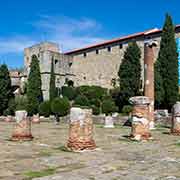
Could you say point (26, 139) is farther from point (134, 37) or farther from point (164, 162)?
point (134, 37)

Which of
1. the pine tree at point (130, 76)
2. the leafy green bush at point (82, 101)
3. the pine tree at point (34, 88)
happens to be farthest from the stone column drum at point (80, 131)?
the pine tree at point (34, 88)

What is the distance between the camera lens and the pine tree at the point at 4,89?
43688 millimetres

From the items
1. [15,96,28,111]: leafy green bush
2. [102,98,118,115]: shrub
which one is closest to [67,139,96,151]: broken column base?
[102,98,118,115]: shrub

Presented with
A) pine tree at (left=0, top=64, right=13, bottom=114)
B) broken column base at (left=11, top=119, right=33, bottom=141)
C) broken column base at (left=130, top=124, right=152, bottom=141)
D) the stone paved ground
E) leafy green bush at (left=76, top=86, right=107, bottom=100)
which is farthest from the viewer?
pine tree at (left=0, top=64, right=13, bottom=114)

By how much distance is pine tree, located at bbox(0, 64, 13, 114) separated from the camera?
4369cm

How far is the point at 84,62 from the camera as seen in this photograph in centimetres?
5278

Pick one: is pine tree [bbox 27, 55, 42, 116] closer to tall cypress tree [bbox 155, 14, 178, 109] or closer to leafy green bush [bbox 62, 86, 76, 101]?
leafy green bush [bbox 62, 86, 76, 101]

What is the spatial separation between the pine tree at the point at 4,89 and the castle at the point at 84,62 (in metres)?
5.04

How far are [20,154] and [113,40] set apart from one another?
41.4 metres

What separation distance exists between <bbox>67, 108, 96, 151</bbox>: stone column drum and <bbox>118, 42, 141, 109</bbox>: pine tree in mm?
26677

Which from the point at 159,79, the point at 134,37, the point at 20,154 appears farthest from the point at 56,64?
the point at 20,154

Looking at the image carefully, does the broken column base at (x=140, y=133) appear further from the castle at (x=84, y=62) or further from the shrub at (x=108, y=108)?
the castle at (x=84, y=62)

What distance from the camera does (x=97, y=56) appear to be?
50938mm

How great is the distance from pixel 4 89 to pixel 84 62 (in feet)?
44.3
